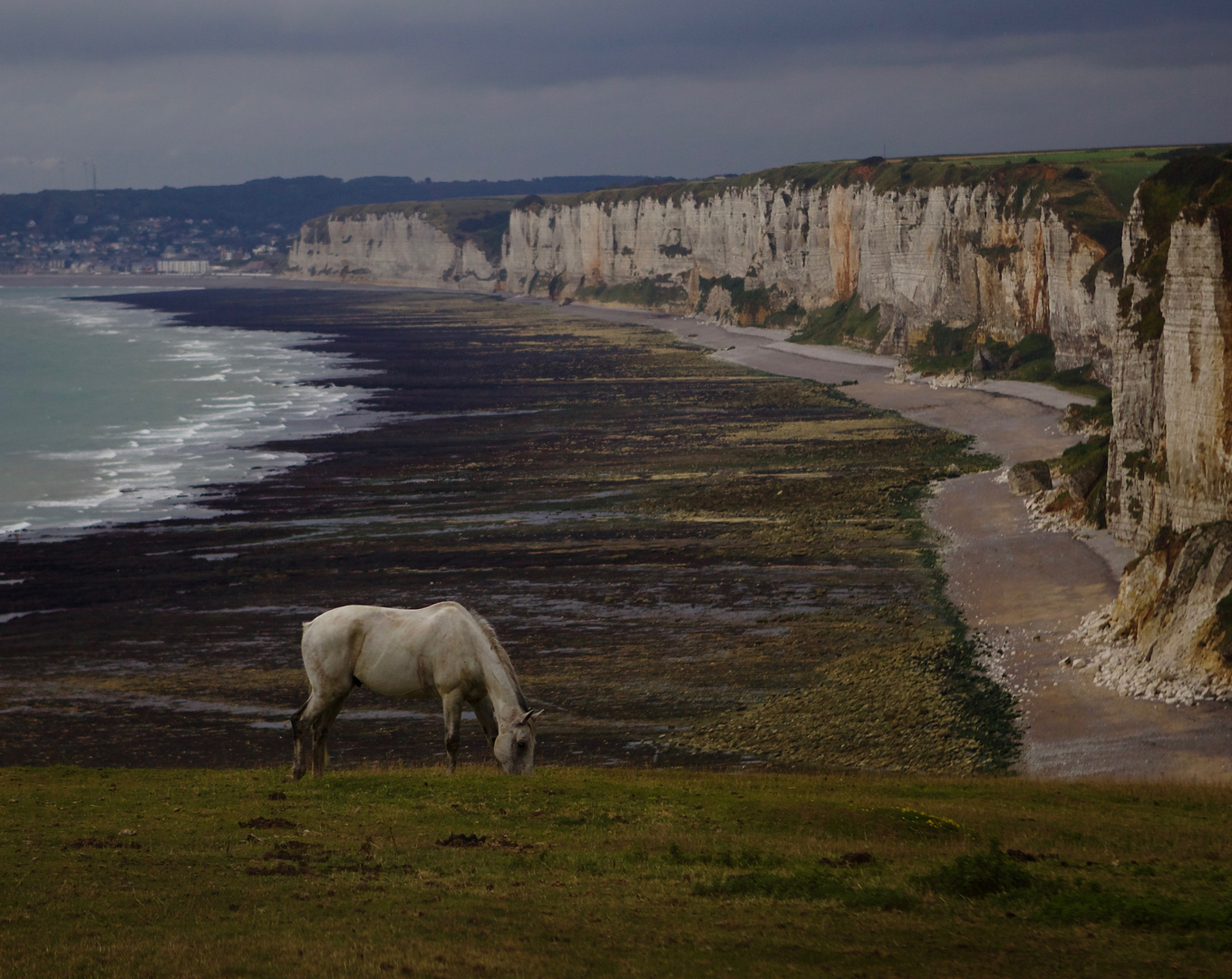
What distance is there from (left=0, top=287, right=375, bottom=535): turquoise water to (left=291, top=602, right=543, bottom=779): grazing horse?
1443 inches

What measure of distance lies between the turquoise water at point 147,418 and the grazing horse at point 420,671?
36642 mm

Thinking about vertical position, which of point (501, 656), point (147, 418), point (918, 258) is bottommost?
point (147, 418)

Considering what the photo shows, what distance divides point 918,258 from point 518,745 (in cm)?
9798

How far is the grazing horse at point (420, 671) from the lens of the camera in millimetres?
19078

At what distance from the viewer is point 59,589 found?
139 feet

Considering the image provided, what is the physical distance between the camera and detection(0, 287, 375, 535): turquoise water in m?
59.6

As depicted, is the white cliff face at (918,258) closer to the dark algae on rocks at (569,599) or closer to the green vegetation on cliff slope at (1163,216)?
the dark algae on rocks at (569,599)

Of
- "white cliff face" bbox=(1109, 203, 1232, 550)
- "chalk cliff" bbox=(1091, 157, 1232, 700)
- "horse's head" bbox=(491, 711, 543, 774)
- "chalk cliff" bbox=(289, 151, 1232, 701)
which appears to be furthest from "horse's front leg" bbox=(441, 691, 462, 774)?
"white cliff face" bbox=(1109, 203, 1232, 550)

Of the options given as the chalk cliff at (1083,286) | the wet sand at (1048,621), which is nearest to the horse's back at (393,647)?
the wet sand at (1048,621)

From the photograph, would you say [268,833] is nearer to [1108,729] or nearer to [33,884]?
[33,884]

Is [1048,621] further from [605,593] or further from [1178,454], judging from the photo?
[605,593]

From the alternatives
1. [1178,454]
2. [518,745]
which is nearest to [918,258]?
[1178,454]

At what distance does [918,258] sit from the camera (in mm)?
110062

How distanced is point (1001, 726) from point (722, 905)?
55.3 feet
